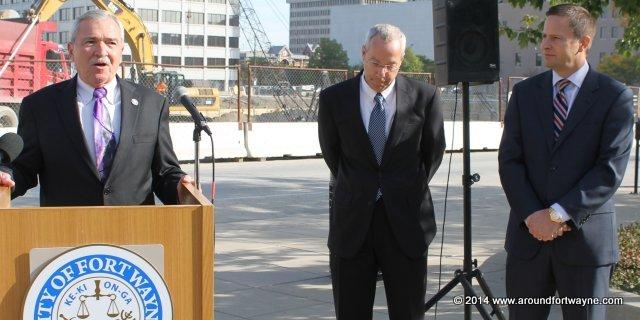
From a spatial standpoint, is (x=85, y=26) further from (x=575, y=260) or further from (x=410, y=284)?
(x=575, y=260)

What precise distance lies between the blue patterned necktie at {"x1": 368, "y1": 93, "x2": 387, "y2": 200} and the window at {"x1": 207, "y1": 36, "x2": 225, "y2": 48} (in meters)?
132

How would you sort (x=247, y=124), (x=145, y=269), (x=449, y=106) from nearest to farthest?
(x=145, y=269) → (x=247, y=124) → (x=449, y=106)

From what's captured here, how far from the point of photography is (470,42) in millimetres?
6836

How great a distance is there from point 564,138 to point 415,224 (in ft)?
2.90

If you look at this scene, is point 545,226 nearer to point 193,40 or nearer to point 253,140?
point 253,140

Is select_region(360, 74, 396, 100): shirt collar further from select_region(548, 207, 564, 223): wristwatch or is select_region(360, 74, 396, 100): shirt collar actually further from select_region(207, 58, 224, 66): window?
select_region(207, 58, 224, 66): window

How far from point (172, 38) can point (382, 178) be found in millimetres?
127272

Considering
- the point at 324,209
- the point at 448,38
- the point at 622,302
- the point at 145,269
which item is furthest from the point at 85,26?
the point at 324,209

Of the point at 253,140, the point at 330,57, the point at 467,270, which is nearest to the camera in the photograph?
the point at 467,270

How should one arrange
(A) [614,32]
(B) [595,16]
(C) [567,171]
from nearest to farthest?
(C) [567,171]
(B) [595,16]
(A) [614,32]

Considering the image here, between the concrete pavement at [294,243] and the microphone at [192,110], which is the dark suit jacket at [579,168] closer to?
the microphone at [192,110]

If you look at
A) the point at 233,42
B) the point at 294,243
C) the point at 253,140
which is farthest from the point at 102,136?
the point at 233,42

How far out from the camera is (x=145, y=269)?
10.9ft

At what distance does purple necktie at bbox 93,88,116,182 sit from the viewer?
14.3 ft
